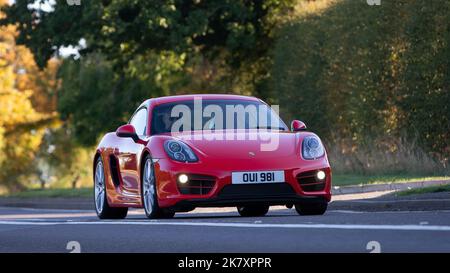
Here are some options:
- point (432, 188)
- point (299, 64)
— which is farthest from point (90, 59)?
point (432, 188)

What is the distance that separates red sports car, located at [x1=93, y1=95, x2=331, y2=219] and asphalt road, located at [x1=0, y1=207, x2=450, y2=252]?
30cm

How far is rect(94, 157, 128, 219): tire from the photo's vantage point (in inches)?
685

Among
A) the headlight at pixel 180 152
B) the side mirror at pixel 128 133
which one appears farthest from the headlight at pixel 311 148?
the side mirror at pixel 128 133

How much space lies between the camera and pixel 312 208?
15.1 meters

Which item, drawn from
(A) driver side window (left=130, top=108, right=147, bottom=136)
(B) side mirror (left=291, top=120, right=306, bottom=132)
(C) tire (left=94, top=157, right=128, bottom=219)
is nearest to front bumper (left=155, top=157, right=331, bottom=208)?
(B) side mirror (left=291, top=120, right=306, bottom=132)

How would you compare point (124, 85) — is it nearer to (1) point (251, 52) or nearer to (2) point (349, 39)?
(1) point (251, 52)

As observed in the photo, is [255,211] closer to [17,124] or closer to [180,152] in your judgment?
[180,152]

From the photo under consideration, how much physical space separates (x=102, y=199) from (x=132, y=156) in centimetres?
180

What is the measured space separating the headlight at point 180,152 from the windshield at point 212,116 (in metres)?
0.86

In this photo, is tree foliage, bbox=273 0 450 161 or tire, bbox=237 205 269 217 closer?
tire, bbox=237 205 269 217

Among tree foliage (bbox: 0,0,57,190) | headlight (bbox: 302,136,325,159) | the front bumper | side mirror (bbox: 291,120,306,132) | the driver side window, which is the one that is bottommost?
tree foliage (bbox: 0,0,57,190)

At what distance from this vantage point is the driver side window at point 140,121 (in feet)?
52.5

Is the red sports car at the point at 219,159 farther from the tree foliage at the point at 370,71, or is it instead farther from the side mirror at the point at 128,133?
the tree foliage at the point at 370,71

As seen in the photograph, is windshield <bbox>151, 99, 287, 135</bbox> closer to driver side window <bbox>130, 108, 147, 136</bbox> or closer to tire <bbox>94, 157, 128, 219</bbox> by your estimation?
driver side window <bbox>130, 108, 147, 136</bbox>
